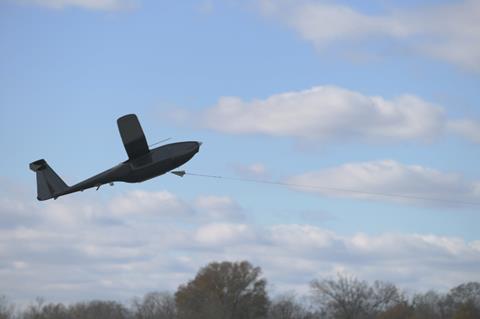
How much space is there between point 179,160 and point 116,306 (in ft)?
348

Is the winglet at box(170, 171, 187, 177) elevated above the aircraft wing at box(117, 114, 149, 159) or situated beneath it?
situated beneath

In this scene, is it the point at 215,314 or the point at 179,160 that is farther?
the point at 215,314

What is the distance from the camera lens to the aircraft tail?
1756 inches

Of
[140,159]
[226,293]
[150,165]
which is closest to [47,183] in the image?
[140,159]

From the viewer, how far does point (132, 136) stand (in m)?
39.6

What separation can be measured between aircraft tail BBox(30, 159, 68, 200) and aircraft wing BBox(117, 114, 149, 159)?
5.93 meters

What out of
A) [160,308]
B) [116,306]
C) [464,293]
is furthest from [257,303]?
[464,293]

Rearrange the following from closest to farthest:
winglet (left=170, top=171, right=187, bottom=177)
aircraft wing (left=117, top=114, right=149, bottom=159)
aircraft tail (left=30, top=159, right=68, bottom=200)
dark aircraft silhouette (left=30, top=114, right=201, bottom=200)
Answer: aircraft wing (left=117, top=114, right=149, bottom=159) < dark aircraft silhouette (left=30, top=114, right=201, bottom=200) < winglet (left=170, top=171, right=187, bottom=177) < aircraft tail (left=30, top=159, right=68, bottom=200)

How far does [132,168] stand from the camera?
133ft

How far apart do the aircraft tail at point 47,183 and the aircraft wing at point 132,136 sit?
593 cm

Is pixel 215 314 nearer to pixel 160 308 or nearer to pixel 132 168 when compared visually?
pixel 160 308

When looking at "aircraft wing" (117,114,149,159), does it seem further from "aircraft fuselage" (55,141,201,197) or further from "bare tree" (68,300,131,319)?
"bare tree" (68,300,131,319)

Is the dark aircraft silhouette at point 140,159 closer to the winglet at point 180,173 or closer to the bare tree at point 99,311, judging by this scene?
the winglet at point 180,173

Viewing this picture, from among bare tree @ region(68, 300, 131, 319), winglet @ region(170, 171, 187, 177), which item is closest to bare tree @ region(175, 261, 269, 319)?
bare tree @ region(68, 300, 131, 319)
